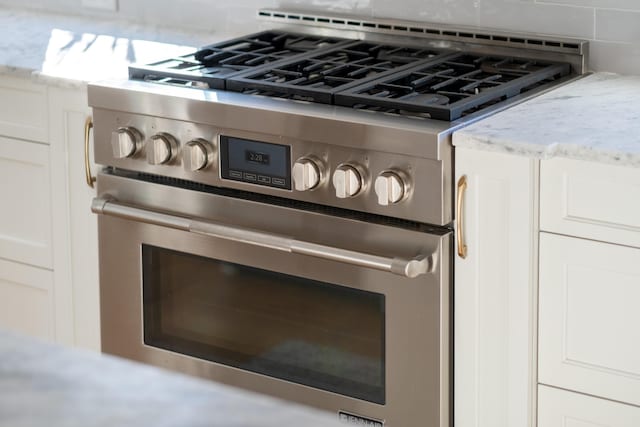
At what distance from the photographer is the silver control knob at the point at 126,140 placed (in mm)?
2572

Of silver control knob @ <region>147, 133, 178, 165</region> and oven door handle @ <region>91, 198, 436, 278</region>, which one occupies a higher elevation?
silver control knob @ <region>147, 133, 178, 165</region>

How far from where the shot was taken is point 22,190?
2.98m

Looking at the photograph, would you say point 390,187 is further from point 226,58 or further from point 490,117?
point 226,58

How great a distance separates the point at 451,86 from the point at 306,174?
39cm

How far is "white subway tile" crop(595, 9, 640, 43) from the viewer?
2.64 metres

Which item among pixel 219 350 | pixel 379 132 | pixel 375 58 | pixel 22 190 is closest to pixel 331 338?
pixel 219 350

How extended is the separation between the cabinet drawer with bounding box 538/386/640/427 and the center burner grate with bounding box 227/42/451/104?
73cm

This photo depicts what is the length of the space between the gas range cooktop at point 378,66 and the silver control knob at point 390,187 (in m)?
0.15

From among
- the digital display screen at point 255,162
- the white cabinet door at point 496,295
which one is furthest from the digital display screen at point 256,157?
the white cabinet door at point 496,295

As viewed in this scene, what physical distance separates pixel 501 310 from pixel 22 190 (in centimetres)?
130

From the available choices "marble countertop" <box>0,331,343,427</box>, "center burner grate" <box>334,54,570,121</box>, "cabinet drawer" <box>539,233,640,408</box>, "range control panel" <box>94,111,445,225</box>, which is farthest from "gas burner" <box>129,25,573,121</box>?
"marble countertop" <box>0,331,343,427</box>

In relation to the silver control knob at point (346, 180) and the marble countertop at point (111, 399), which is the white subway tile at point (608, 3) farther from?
the marble countertop at point (111, 399)

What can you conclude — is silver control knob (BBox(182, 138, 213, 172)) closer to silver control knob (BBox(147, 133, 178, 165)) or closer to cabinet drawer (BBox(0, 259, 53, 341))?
silver control knob (BBox(147, 133, 178, 165))

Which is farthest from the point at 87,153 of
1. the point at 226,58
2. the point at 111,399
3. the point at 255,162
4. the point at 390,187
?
the point at 111,399
